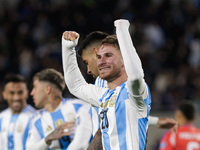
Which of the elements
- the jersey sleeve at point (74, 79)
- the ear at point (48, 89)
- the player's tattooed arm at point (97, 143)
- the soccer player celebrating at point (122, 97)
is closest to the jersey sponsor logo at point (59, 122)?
the ear at point (48, 89)

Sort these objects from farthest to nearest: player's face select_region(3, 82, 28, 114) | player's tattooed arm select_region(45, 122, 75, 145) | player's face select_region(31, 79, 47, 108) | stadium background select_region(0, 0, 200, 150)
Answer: stadium background select_region(0, 0, 200, 150)
player's face select_region(3, 82, 28, 114)
player's face select_region(31, 79, 47, 108)
player's tattooed arm select_region(45, 122, 75, 145)

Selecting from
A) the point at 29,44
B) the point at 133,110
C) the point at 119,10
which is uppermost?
the point at 119,10

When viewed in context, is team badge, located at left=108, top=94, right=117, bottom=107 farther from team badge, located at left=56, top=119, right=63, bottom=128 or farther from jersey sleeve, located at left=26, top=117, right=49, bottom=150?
team badge, located at left=56, top=119, right=63, bottom=128

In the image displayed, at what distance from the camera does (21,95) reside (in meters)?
6.46

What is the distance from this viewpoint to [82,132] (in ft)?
15.4

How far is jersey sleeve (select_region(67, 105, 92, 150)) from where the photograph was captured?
4.63m

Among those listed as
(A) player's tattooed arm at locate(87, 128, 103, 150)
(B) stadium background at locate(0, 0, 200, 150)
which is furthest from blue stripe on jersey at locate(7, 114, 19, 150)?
(B) stadium background at locate(0, 0, 200, 150)

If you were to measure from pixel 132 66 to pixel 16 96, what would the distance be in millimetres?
3829

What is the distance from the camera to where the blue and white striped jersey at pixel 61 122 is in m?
4.80

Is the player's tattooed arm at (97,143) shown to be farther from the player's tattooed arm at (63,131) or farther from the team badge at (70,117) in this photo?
the team badge at (70,117)

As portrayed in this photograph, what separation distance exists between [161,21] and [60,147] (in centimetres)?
813

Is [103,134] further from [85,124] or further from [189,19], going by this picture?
[189,19]

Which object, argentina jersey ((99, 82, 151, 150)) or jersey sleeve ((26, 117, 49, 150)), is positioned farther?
jersey sleeve ((26, 117, 49, 150))

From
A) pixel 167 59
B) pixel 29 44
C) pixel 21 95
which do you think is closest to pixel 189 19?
pixel 167 59
